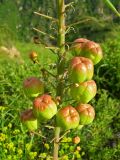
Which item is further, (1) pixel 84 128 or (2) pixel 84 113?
Result: (1) pixel 84 128

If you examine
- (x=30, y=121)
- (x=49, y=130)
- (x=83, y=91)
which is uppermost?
(x=83, y=91)

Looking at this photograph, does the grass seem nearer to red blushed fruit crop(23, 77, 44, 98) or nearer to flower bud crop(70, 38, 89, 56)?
red blushed fruit crop(23, 77, 44, 98)

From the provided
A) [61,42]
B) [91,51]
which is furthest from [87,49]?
[61,42]

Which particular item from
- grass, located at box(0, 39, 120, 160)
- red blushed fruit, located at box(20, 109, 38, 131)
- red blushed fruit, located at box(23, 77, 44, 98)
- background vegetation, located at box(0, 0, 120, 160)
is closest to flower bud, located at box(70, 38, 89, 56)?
red blushed fruit, located at box(23, 77, 44, 98)

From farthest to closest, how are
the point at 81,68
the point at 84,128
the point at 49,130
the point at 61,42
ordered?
the point at 84,128 → the point at 49,130 → the point at 61,42 → the point at 81,68

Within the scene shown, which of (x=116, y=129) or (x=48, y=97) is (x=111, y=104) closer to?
(x=116, y=129)

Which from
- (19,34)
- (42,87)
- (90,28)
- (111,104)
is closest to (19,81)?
(111,104)

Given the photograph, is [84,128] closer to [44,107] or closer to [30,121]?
[30,121]
